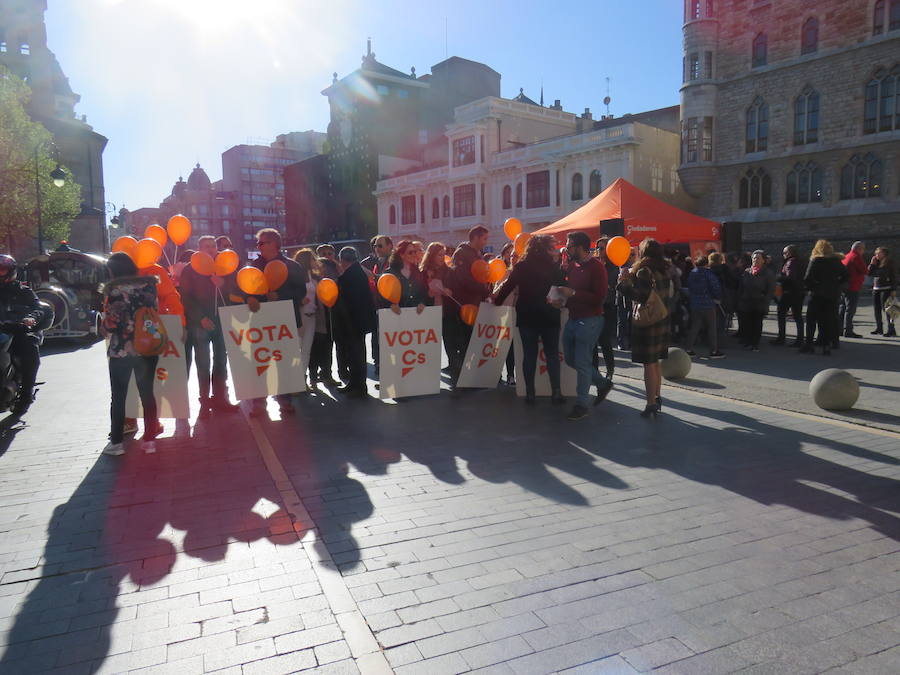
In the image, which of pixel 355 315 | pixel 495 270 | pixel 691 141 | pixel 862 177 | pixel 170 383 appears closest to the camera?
pixel 170 383

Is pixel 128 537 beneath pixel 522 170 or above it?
beneath

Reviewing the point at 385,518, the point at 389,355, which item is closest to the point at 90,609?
the point at 385,518

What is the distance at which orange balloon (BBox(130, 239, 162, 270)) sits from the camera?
587 centimetres

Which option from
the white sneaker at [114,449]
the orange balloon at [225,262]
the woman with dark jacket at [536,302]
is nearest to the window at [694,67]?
the woman with dark jacket at [536,302]

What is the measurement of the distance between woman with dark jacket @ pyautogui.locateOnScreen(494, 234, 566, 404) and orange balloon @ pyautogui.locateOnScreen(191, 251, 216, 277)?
3186 mm

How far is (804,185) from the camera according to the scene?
30.7 meters

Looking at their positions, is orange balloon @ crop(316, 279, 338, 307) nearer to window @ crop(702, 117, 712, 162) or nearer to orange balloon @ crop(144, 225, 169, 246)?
orange balloon @ crop(144, 225, 169, 246)

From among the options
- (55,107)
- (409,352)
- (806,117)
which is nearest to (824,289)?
(409,352)

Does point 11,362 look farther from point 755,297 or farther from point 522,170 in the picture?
point 522,170

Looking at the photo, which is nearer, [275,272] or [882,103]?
[275,272]

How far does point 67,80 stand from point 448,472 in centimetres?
7334

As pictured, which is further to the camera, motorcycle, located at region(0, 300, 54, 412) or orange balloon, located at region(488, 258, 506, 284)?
orange balloon, located at region(488, 258, 506, 284)

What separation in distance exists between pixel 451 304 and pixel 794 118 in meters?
29.7

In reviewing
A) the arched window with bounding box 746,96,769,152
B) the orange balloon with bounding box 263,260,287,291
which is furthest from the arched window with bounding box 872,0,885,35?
the orange balloon with bounding box 263,260,287,291
